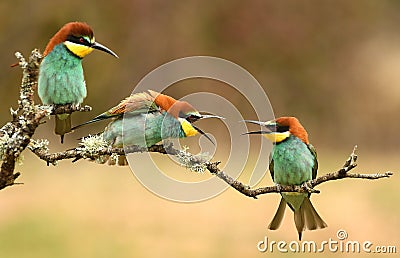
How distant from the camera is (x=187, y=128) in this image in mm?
986

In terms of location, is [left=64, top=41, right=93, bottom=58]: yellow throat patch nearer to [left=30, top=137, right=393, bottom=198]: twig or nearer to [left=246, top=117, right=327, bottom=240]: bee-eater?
[left=30, top=137, right=393, bottom=198]: twig

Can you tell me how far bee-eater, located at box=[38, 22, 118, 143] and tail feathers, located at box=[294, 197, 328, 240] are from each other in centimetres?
43

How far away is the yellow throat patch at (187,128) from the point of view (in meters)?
0.99

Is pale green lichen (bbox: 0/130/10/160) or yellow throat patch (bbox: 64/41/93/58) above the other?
yellow throat patch (bbox: 64/41/93/58)

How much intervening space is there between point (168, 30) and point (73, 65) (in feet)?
16.9

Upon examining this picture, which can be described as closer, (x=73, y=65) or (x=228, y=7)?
(x=73, y=65)

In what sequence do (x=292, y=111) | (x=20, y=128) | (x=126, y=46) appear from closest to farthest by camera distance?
1. (x=20, y=128)
2. (x=292, y=111)
3. (x=126, y=46)

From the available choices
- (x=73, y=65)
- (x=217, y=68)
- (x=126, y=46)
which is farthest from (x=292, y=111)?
(x=73, y=65)

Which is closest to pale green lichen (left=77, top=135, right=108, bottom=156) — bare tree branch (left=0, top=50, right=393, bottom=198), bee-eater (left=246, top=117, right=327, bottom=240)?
bare tree branch (left=0, top=50, right=393, bottom=198)

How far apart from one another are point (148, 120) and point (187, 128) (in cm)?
11

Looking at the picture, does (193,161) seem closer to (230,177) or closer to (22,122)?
(230,177)

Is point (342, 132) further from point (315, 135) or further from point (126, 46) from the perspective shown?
point (126, 46)

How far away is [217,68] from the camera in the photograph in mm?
5051

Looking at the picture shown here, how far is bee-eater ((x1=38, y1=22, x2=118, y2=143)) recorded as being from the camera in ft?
4.00
